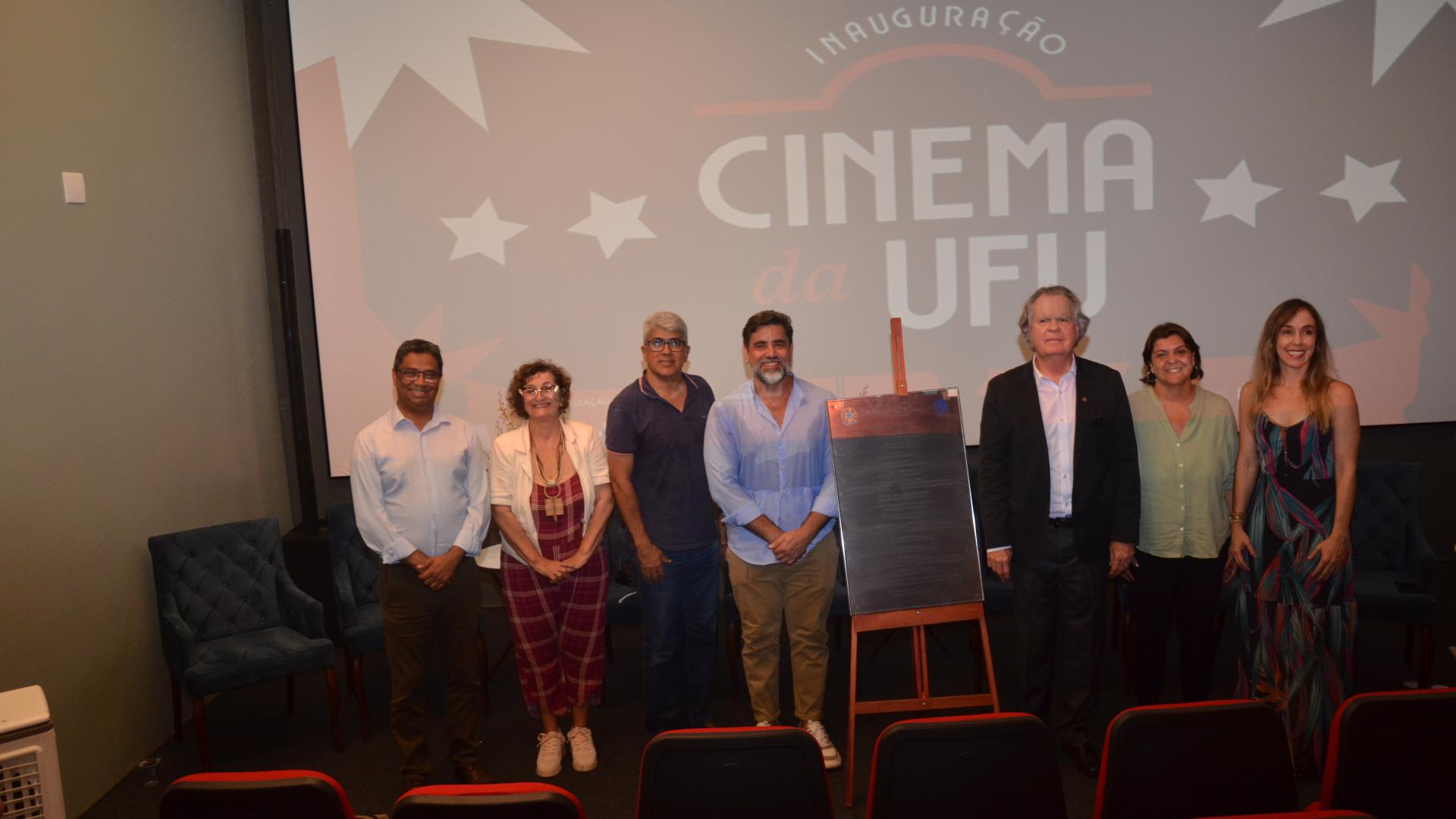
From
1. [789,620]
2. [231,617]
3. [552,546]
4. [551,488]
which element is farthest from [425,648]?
[231,617]

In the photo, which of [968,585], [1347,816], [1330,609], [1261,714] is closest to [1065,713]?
[968,585]

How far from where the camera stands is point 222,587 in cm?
400

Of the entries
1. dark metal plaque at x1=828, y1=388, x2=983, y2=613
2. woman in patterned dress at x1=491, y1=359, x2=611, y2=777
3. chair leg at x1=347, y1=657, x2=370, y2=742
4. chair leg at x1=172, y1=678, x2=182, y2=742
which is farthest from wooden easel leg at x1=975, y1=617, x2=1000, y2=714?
chair leg at x1=172, y1=678, x2=182, y2=742

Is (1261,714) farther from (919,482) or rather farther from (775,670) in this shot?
(775,670)

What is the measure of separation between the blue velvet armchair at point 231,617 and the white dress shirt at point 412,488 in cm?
103

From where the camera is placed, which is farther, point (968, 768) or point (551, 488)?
point (551, 488)

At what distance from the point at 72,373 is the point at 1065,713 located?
381 centimetres

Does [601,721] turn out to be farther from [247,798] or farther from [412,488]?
[247,798]

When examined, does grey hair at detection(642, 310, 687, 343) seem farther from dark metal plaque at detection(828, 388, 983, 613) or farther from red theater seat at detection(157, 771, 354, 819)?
red theater seat at detection(157, 771, 354, 819)

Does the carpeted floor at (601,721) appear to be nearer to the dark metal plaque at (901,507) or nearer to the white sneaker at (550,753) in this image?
the white sneaker at (550,753)

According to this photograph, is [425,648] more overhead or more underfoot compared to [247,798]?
more underfoot

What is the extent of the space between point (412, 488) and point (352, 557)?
1.47m

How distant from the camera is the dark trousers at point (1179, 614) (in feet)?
10.8

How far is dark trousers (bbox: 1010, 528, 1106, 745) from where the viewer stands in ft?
10.4
